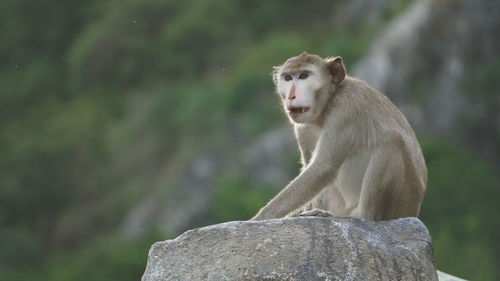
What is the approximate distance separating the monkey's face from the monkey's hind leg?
27.9 inches

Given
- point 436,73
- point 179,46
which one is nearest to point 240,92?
point 179,46

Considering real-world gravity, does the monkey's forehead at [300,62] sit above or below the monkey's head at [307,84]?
above

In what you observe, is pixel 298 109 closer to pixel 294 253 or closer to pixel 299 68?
pixel 299 68

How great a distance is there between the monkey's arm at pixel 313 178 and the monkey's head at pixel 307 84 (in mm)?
268

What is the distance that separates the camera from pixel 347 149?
11.2 m

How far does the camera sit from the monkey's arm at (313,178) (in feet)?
35.8

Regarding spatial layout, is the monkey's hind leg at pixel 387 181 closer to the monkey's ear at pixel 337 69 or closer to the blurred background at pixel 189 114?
the monkey's ear at pixel 337 69

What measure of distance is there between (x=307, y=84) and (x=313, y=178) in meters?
0.85

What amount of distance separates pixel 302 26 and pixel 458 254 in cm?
2799

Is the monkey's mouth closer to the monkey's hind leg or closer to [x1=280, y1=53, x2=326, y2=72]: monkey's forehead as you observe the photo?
[x1=280, y1=53, x2=326, y2=72]: monkey's forehead

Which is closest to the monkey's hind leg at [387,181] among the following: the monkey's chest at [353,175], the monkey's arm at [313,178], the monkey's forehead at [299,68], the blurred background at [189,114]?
the monkey's chest at [353,175]

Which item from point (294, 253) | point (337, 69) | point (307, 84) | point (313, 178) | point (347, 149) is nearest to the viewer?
point (294, 253)

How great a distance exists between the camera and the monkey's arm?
10.9m

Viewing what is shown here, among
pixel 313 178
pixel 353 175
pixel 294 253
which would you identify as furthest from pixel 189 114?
pixel 294 253
